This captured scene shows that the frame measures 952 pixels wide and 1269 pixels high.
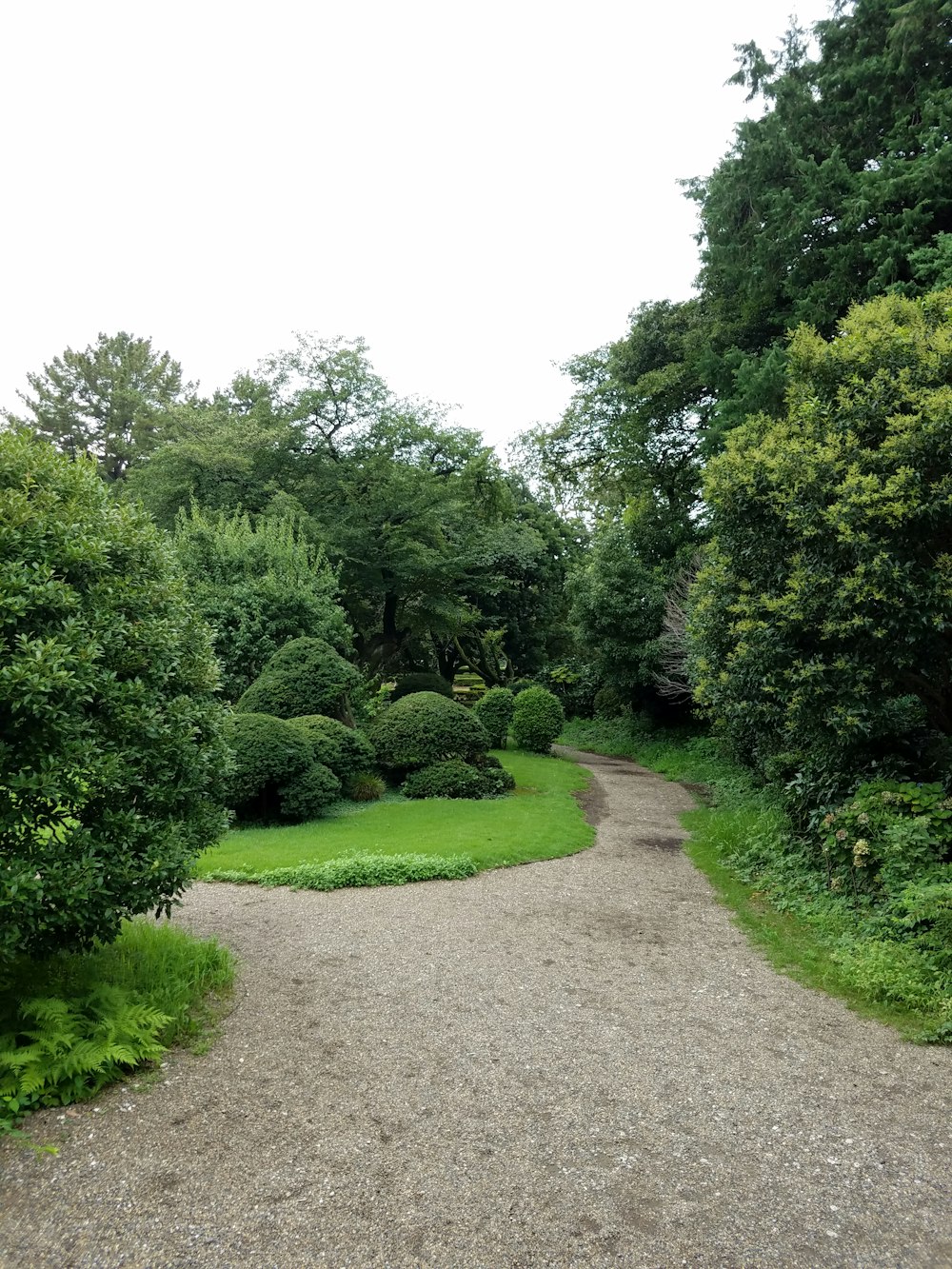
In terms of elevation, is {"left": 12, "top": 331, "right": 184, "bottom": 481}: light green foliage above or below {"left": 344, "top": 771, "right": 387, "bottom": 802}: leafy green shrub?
above

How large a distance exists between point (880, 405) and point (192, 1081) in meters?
7.40

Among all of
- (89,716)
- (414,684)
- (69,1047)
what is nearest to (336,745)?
(89,716)

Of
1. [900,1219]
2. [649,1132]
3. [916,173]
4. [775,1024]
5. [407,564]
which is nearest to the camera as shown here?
[900,1219]

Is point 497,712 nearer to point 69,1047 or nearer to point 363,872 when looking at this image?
point 363,872

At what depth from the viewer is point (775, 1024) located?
4.63 m

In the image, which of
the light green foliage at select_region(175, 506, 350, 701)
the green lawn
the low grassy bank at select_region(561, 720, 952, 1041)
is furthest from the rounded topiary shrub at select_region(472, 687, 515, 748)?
the low grassy bank at select_region(561, 720, 952, 1041)

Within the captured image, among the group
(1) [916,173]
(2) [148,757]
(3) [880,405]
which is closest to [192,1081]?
(2) [148,757]

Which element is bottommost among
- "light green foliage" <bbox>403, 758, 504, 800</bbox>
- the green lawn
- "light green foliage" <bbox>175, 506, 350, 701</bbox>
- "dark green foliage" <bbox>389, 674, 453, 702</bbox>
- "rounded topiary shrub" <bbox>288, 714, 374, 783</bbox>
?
the green lawn

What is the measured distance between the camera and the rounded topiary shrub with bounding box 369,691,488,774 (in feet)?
42.8

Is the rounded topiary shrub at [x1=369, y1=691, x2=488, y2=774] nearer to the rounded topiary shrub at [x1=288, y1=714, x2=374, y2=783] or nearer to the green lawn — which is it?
the rounded topiary shrub at [x1=288, y1=714, x2=374, y2=783]

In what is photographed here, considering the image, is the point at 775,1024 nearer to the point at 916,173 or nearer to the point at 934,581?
the point at 934,581

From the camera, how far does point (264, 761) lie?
10.3m

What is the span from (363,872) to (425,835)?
199cm

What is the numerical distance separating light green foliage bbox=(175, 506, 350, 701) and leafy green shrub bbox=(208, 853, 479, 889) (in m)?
6.29
